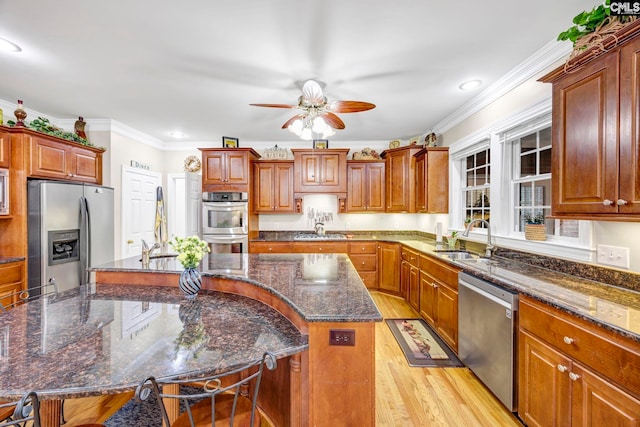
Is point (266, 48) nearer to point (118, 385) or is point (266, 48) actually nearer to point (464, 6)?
point (464, 6)

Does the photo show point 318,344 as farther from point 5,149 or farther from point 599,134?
point 5,149

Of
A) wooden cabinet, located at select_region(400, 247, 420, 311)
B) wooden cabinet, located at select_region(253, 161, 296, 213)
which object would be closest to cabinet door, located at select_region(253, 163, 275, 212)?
wooden cabinet, located at select_region(253, 161, 296, 213)

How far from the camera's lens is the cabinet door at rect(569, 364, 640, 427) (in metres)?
1.14

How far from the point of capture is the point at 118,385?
0.94m

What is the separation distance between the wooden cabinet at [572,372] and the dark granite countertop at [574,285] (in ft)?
0.18

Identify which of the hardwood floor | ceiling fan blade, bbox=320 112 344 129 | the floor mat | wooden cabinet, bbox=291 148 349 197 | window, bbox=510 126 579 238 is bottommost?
the hardwood floor

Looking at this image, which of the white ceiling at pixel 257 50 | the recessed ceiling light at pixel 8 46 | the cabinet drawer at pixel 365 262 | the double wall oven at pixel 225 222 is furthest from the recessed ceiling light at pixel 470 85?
the recessed ceiling light at pixel 8 46

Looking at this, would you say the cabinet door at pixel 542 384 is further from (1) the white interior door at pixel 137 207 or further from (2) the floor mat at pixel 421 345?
(1) the white interior door at pixel 137 207

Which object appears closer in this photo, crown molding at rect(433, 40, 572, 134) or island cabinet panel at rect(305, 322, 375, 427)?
island cabinet panel at rect(305, 322, 375, 427)

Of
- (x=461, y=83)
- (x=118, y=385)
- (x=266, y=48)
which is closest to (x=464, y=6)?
(x=461, y=83)

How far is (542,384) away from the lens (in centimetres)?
156

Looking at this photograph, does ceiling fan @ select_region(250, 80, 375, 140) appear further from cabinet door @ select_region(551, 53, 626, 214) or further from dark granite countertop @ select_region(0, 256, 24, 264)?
dark granite countertop @ select_region(0, 256, 24, 264)

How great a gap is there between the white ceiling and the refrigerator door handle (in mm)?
1278

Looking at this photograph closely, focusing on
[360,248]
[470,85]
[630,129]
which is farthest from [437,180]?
[630,129]
